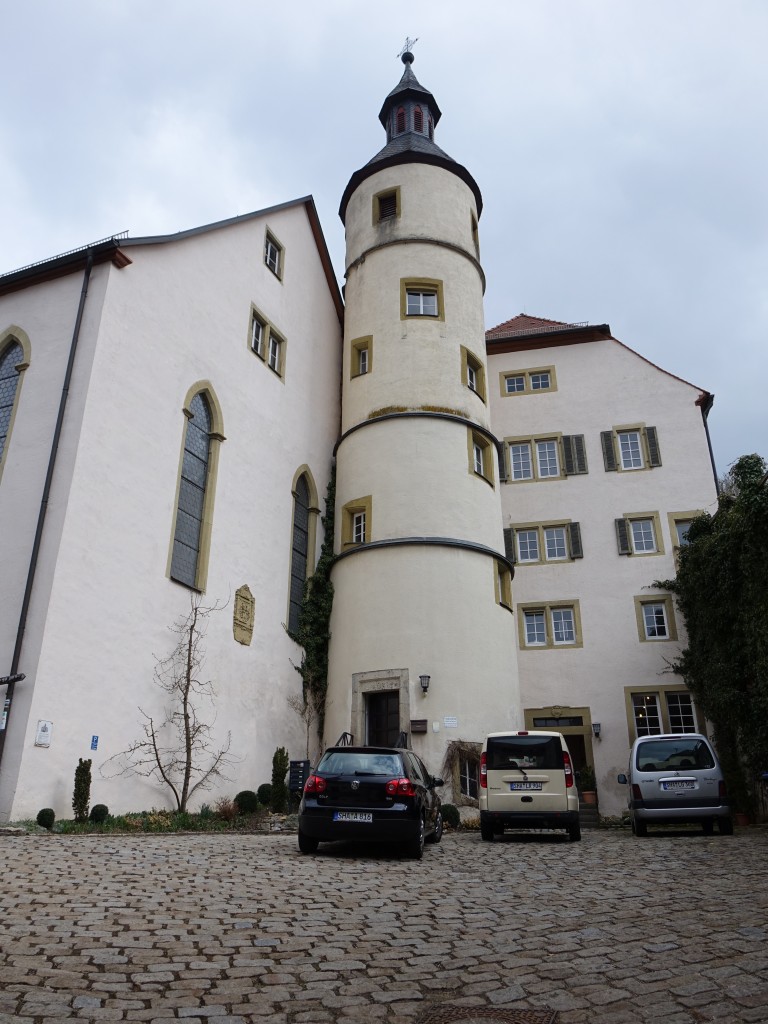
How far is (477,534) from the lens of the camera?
22000 mm

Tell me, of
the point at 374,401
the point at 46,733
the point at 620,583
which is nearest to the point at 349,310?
the point at 374,401

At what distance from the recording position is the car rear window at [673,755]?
14648mm

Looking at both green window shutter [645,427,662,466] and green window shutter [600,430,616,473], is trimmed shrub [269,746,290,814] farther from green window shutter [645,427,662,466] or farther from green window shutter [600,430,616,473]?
green window shutter [645,427,662,466]

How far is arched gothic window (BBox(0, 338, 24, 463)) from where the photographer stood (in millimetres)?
16953

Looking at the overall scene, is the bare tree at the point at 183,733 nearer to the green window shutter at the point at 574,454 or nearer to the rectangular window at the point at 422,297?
the rectangular window at the point at 422,297

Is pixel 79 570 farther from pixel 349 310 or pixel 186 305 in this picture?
pixel 349 310

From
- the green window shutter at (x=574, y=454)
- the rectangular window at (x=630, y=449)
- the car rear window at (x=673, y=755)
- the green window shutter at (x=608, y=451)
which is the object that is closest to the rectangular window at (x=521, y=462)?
the green window shutter at (x=574, y=454)

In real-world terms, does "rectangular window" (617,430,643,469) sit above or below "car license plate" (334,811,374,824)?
above

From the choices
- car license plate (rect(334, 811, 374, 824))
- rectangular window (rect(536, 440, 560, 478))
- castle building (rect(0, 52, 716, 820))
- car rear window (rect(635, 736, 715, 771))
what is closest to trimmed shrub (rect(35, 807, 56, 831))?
castle building (rect(0, 52, 716, 820))

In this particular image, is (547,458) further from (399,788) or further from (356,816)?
(356,816)

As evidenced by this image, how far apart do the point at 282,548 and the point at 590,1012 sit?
18037 millimetres

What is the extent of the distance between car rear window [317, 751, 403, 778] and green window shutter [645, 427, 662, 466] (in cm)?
1819

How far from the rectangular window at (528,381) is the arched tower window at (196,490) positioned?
41.8ft

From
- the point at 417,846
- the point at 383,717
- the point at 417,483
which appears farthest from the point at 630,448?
the point at 417,846
